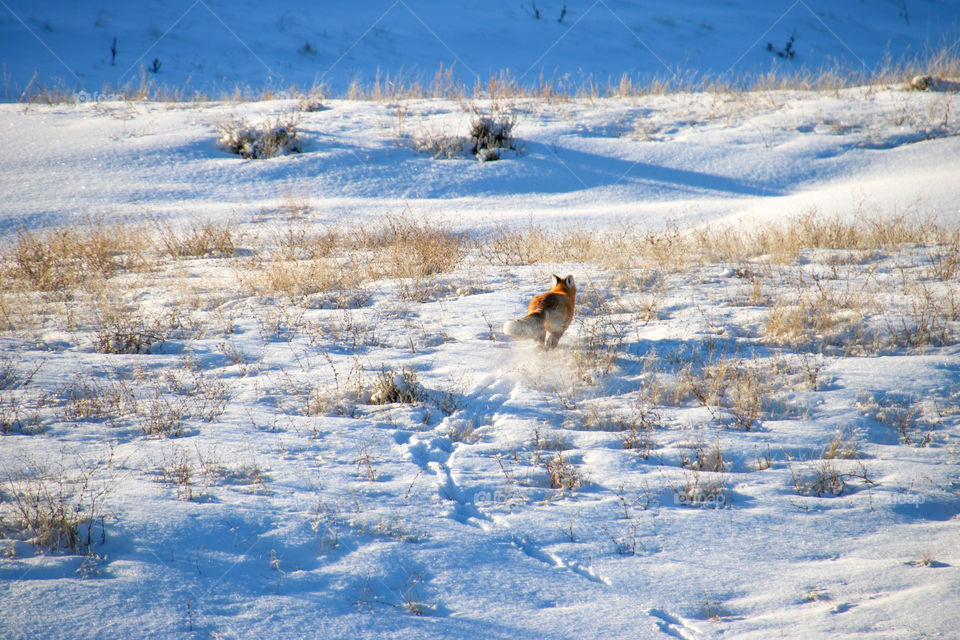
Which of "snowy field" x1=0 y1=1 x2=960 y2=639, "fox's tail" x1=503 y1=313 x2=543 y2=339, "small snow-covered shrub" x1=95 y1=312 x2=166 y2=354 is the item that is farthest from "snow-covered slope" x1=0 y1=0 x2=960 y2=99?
"fox's tail" x1=503 y1=313 x2=543 y2=339

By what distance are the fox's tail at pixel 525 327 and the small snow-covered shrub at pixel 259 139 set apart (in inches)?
384

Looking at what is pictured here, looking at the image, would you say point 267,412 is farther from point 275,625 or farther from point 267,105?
point 267,105

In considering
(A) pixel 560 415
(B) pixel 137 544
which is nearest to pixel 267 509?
(B) pixel 137 544

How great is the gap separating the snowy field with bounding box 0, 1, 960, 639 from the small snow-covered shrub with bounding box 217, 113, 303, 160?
1548mm

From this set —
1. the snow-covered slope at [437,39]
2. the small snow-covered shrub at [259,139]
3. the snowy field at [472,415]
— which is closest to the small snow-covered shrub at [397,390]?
the snowy field at [472,415]

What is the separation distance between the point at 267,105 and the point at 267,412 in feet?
40.9

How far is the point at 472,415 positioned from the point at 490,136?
991cm

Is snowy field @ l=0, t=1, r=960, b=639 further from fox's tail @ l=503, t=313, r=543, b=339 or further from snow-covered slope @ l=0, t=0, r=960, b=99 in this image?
snow-covered slope @ l=0, t=0, r=960, b=99

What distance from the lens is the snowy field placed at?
81.4 inches

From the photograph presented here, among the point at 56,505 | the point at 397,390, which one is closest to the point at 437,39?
the point at 397,390

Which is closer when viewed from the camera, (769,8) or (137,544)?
(137,544)

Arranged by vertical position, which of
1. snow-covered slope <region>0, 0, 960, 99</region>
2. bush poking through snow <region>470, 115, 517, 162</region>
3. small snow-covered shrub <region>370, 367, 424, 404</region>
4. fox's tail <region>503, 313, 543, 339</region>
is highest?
snow-covered slope <region>0, 0, 960, 99</region>

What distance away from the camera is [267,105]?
551 inches

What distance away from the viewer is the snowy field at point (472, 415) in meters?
2.07
